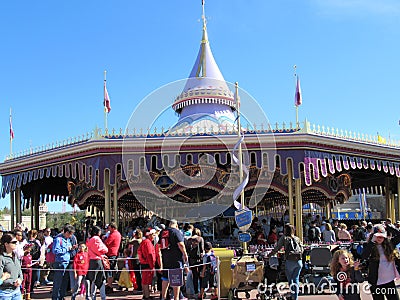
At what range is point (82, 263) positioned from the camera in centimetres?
905

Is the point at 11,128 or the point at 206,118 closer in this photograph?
the point at 206,118

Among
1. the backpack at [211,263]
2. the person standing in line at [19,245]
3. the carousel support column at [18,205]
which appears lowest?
the backpack at [211,263]

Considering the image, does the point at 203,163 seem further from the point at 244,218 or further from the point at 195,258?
the point at 195,258

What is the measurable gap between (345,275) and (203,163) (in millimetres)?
12028

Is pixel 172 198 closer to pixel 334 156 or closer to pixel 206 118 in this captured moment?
pixel 206 118

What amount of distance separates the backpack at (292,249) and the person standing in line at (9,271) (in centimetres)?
445

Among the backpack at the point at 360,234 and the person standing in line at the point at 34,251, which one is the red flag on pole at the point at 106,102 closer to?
the person standing in line at the point at 34,251

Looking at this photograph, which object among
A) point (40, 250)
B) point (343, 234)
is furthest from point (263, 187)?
point (40, 250)

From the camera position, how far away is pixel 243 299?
9461mm

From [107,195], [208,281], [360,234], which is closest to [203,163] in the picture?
[107,195]

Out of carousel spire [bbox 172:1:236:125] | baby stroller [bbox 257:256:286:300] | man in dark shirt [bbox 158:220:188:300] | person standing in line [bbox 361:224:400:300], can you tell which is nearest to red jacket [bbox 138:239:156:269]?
man in dark shirt [bbox 158:220:188:300]

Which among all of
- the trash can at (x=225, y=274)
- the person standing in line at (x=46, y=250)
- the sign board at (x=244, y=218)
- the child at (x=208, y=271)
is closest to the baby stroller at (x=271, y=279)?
the trash can at (x=225, y=274)

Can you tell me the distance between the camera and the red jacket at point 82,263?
29.2 ft

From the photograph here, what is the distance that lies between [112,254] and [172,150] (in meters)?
7.60
